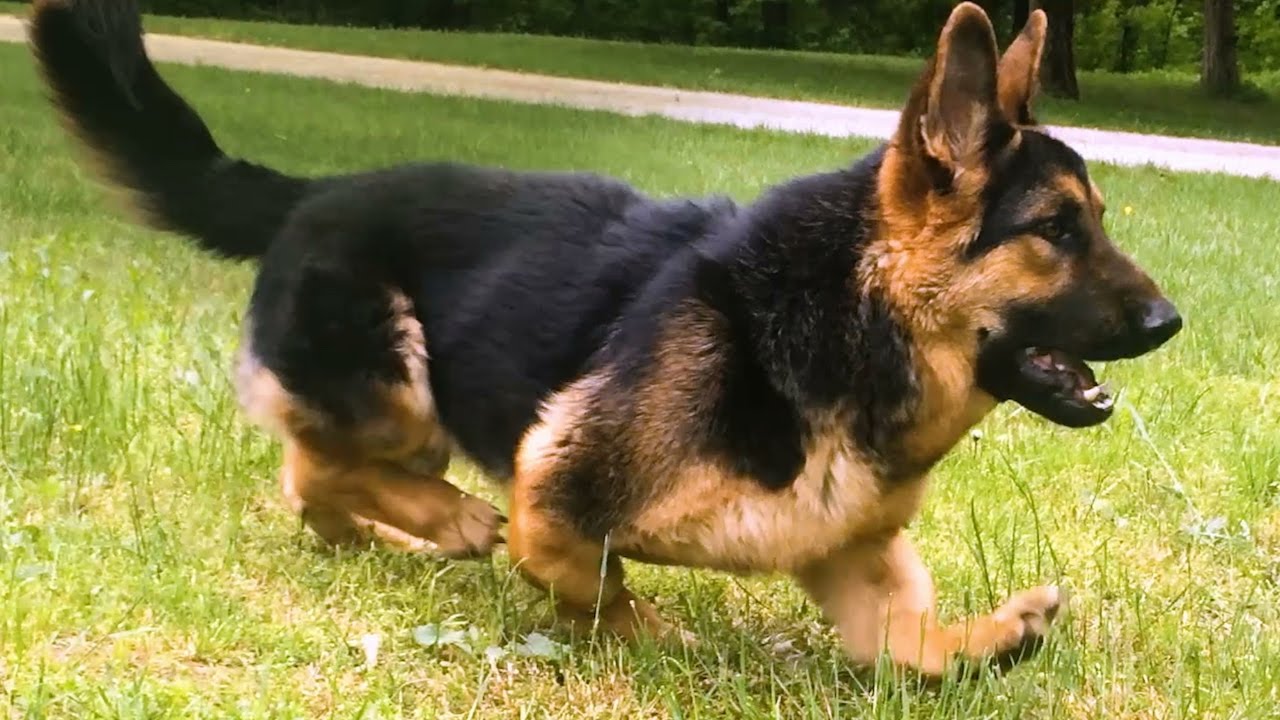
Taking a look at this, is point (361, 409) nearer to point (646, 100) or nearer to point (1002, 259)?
point (1002, 259)

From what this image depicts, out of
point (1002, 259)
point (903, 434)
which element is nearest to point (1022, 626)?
point (903, 434)

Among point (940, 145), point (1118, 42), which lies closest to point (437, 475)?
point (940, 145)

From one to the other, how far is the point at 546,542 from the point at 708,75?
74.1ft

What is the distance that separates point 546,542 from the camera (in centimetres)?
331

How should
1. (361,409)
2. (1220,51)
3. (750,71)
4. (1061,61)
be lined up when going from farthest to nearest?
1. (1220,51)
2. (1061,61)
3. (750,71)
4. (361,409)

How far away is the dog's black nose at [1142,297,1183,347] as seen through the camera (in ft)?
9.83

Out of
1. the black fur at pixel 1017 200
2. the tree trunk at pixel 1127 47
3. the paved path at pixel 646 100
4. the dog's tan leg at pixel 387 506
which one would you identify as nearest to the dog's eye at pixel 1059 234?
the black fur at pixel 1017 200

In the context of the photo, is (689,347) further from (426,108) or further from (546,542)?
(426,108)

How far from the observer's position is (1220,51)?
1236 inches

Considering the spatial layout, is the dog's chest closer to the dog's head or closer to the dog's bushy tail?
the dog's head

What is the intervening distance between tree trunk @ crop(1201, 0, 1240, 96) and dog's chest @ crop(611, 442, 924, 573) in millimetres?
30500

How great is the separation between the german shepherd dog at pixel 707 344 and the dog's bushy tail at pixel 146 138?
0.7 inches

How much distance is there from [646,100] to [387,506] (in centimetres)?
1724

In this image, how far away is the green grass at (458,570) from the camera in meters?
3.09
